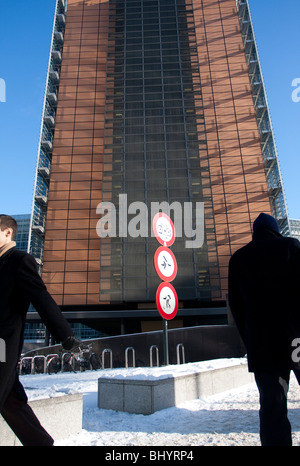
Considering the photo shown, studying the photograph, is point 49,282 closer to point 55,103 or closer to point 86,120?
point 86,120

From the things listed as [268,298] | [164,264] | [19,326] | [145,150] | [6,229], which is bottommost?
[19,326]

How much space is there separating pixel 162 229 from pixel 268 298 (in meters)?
5.93

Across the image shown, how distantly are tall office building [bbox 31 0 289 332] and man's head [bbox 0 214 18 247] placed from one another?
27.7 meters

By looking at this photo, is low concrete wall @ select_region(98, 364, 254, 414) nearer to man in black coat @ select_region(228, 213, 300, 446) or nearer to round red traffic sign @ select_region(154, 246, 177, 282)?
round red traffic sign @ select_region(154, 246, 177, 282)

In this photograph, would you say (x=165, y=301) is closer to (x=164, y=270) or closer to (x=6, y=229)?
(x=164, y=270)

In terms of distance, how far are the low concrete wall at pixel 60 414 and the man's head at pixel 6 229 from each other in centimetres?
187

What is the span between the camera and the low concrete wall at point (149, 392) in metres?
4.92

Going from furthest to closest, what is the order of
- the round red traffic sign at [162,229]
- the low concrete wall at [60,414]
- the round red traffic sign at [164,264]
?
the round red traffic sign at [162,229], the round red traffic sign at [164,264], the low concrete wall at [60,414]

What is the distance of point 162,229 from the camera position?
27.3 ft

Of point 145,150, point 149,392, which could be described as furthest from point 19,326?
point 145,150

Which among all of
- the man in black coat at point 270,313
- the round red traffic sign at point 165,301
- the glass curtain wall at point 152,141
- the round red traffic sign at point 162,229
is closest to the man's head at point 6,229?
the man in black coat at point 270,313

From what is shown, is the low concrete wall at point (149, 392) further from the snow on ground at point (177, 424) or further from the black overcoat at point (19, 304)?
the black overcoat at point (19, 304)

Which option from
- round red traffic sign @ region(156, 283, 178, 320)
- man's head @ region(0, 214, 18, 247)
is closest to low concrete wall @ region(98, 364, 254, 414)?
round red traffic sign @ region(156, 283, 178, 320)
